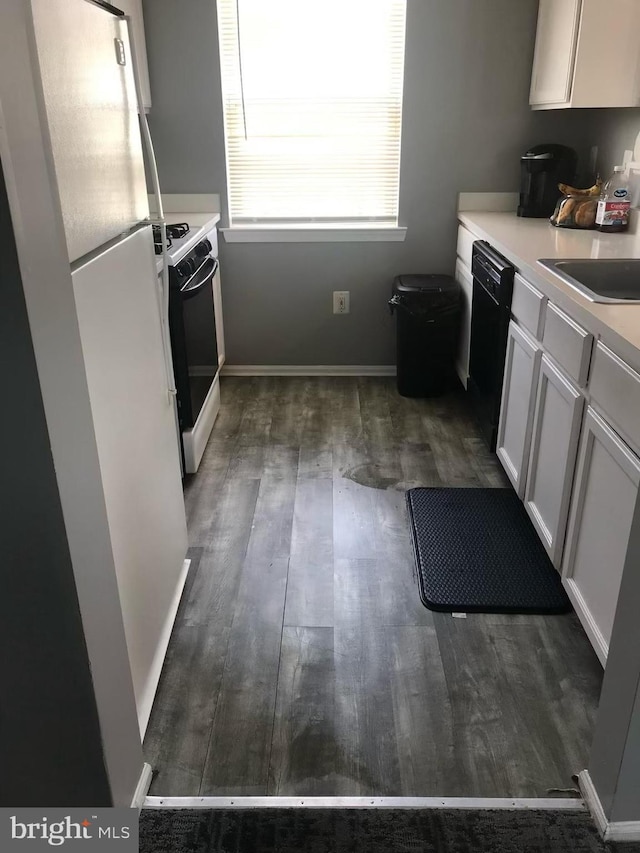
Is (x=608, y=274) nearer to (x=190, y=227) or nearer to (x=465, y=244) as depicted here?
(x=465, y=244)

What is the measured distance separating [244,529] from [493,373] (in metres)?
1.21

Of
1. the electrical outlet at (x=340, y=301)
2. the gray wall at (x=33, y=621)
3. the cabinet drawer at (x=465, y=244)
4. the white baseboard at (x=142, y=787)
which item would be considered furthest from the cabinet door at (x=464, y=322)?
the gray wall at (x=33, y=621)

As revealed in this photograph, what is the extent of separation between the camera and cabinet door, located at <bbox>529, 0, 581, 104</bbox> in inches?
113

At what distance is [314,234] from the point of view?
3.72 meters

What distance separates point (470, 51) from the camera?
3383 mm

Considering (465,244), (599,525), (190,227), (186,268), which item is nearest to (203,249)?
(190,227)

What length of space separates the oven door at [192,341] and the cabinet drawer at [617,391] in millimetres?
1424

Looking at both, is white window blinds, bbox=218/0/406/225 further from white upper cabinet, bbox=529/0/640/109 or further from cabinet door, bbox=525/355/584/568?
cabinet door, bbox=525/355/584/568

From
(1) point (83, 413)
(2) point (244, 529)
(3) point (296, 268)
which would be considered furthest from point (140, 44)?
(1) point (83, 413)

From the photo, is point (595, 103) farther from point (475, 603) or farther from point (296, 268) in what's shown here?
point (475, 603)

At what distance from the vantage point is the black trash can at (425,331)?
11.3ft

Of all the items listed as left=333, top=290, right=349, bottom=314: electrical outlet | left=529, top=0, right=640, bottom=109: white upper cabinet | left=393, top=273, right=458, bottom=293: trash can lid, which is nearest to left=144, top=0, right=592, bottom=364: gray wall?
left=333, top=290, right=349, bottom=314: electrical outlet

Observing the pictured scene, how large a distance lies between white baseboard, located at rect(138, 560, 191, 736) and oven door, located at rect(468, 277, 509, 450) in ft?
4.78

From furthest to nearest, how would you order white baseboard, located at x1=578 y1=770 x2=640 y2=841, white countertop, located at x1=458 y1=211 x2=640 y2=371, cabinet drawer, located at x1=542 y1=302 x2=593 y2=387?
cabinet drawer, located at x1=542 y1=302 x2=593 y2=387 < white countertop, located at x1=458 y1=211 x2=640 y2=371 < white baseboard, located at x1=578 y1=770 x2=640 y2=841
